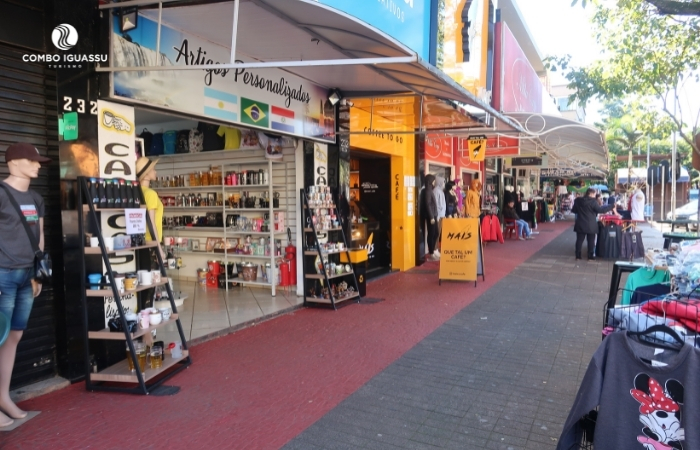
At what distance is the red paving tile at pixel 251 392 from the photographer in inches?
134

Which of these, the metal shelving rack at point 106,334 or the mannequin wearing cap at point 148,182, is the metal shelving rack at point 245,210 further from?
the metal shelving rack at point 106,334

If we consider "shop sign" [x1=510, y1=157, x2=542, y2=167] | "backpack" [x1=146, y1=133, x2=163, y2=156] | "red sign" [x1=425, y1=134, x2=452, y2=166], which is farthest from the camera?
"shop sign" [x1=510, y1=157, x2=542, y2=167]

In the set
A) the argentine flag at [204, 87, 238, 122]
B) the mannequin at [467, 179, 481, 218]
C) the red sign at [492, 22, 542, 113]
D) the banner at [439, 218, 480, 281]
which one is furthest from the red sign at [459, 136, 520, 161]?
the argentine flag at [204, 87, 238, 122]

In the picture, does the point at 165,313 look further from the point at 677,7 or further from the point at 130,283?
the point at 677,7

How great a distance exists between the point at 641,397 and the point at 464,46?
7.97 m

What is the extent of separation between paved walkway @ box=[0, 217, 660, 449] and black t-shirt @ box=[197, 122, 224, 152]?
3.09 m

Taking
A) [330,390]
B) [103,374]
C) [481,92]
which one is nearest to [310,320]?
[330,390]

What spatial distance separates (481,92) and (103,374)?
795 cm

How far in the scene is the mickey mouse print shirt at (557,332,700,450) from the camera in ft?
6.54

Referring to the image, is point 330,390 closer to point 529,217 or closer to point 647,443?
point 647,443

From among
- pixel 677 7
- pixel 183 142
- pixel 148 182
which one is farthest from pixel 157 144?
pixel 677 7

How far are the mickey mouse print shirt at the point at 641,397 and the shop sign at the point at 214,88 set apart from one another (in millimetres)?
4302

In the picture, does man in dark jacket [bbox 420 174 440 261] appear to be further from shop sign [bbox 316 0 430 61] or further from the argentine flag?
the argentine flag

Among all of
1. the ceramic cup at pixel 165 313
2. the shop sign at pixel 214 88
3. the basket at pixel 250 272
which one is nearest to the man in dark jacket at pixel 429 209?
the shop sign at pixel 214 88
